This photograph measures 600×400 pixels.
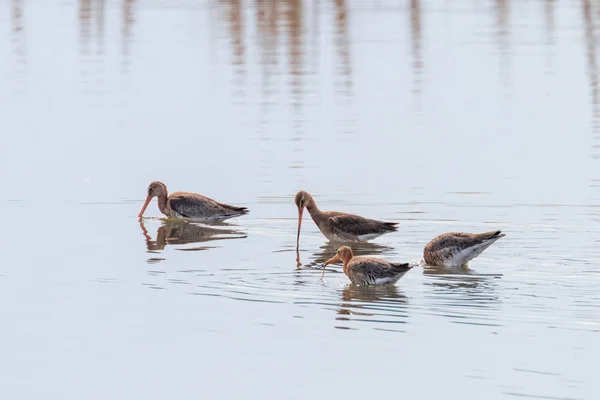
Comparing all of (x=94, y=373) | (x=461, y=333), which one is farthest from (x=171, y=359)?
(x=461, y=333)

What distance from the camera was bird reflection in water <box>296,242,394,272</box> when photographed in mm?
12883

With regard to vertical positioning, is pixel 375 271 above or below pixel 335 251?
above

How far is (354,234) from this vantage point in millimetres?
13688

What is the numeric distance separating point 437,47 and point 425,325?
18425 mm

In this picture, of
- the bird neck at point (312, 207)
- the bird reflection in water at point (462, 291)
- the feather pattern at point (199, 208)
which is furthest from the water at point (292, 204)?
the bird neck at point (312, 207)

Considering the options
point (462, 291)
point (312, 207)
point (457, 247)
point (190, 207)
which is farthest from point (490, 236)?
point (190, 207)

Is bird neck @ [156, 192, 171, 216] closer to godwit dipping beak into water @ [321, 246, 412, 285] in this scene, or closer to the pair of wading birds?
the pair of wading birds

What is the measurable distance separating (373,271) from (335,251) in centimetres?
206

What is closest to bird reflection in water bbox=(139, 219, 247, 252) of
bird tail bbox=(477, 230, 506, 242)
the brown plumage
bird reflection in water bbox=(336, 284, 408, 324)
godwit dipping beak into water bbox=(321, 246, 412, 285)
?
godwit dipping beak into water bbox=(321, 246, 412, 285)

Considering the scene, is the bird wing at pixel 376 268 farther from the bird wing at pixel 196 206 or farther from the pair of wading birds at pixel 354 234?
the bird wing at pixel 196 206

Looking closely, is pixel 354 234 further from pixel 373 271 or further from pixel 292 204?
pixel 373 271

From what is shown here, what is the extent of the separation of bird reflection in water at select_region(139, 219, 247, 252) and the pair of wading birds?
0.11m

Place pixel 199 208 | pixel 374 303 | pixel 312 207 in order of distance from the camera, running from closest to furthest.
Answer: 1. pixel 374 303
2. pixel 312 207
3. pixel 199 208

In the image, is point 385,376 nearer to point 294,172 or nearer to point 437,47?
point 294,172
